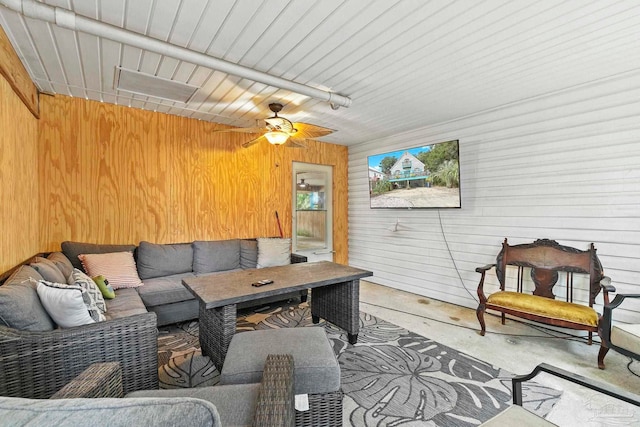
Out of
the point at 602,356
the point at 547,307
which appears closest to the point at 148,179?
the point at 547,307

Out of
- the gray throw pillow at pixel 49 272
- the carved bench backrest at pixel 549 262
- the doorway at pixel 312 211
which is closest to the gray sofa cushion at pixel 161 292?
the gray throw pillow at pixel 49 272

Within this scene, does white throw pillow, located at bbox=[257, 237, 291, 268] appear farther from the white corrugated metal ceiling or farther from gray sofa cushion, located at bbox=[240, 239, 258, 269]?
the white corrugated metal ceiling

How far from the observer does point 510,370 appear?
7.86 feet

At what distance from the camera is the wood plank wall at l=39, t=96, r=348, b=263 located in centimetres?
327

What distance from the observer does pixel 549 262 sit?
123 inches

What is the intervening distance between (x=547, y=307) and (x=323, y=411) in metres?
2.38

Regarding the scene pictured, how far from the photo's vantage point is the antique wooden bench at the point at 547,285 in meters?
2.61

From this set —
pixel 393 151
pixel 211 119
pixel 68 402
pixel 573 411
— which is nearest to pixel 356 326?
pixel 573 411

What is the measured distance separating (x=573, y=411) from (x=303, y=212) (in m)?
4.15

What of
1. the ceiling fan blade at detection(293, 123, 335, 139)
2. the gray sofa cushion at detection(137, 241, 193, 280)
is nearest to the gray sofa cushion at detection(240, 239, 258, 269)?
the gray sofa cushion at detection(137, 241, 193, 280)

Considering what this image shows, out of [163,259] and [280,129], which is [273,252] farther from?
[280,129]

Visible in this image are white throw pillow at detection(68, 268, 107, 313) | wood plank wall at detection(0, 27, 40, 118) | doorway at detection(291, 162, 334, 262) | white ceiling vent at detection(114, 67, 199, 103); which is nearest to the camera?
wood plank wall at detection(0, 27, 40, 118)

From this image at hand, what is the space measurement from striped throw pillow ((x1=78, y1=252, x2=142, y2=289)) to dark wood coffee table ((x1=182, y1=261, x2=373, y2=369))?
1.00m

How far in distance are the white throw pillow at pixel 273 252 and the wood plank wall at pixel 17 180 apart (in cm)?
238
